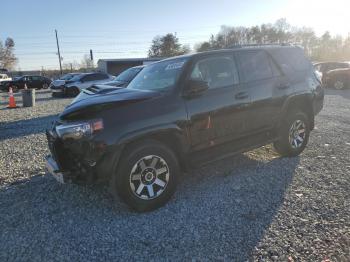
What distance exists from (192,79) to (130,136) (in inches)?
46.9

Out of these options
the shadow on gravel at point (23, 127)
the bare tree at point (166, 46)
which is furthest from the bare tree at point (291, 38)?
the shadow on gravel at point (23, 127)

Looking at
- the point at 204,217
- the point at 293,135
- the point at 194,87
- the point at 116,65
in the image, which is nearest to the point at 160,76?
the point at 194,87

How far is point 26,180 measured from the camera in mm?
5035

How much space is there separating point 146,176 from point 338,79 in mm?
17265

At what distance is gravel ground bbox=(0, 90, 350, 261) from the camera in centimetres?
299

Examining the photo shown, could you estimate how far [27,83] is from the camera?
99.7 ft

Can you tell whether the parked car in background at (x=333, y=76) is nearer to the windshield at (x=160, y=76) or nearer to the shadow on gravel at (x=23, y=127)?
the shadow on gravel at (x=23, y=127)

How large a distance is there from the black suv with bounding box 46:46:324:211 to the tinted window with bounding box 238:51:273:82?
0.06ft

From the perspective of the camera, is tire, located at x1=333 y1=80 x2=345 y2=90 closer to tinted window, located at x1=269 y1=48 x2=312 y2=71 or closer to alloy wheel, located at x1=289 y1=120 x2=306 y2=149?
tinted window, located at x1=269 y1=48 x2=312 y2=71

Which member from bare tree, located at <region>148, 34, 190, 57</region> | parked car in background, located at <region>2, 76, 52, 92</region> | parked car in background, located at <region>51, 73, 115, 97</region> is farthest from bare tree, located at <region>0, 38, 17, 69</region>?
parked car in background, located at <region>51, 73, 115, 97</region>

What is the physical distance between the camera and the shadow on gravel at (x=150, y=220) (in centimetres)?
303

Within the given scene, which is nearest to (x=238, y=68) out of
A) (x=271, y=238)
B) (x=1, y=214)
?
(x=271, y=238)

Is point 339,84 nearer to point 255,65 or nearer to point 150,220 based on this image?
point 255,65

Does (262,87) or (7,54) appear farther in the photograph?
(7,54)
